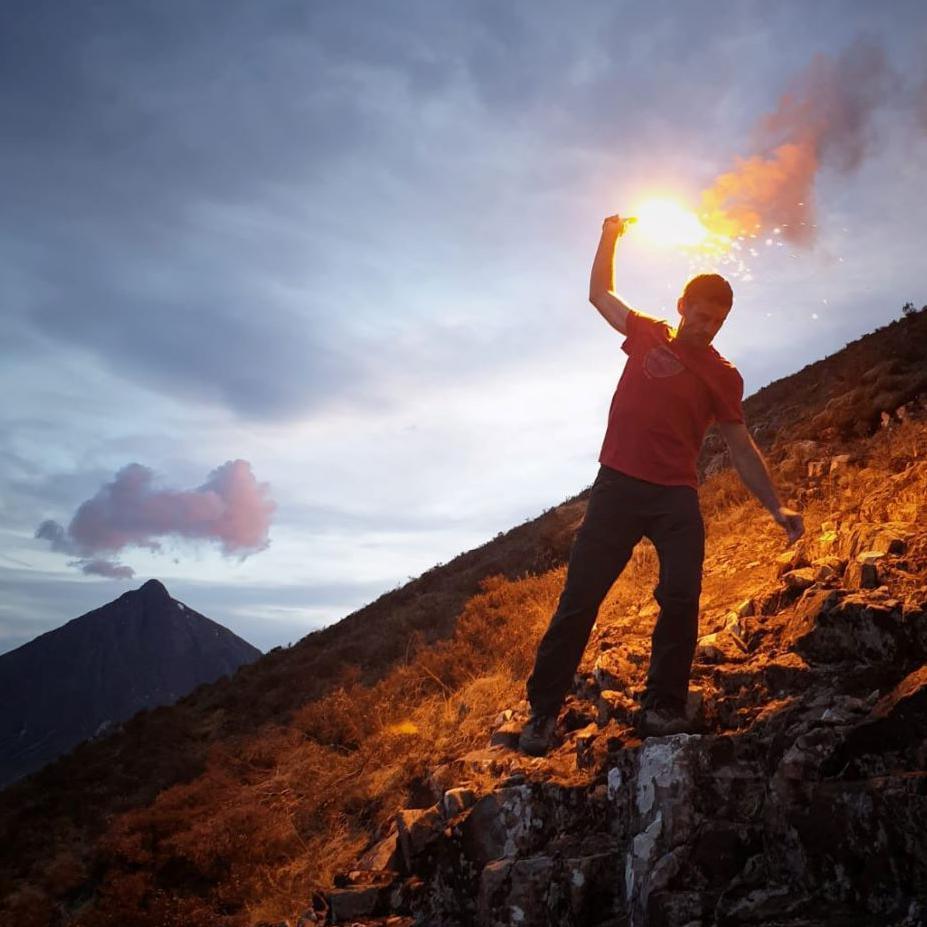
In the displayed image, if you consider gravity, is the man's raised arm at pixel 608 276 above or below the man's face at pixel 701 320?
above

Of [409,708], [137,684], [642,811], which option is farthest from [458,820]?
[137,684]

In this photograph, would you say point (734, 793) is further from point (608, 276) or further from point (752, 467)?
point (608, 276)

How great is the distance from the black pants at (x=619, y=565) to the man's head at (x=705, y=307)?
942mm

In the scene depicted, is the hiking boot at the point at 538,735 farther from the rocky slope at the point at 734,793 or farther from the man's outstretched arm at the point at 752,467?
the man's outstretched arm at the point at 752,467

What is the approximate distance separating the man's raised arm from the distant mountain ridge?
10372 centimetres

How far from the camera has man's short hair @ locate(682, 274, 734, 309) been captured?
4000 millimetres

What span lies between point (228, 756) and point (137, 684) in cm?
11862

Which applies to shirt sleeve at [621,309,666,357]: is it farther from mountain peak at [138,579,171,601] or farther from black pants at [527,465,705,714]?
mountain peak at [138,579,171,601]

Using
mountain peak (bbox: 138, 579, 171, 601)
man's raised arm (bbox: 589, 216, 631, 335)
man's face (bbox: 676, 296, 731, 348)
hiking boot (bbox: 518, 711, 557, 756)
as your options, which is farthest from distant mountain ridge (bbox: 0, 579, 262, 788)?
man's face (bbox: 676, 296, 731, 348)

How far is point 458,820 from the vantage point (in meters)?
3.63

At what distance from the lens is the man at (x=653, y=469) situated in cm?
394

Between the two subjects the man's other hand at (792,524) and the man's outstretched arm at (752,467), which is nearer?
the man's other hand at (792,524)

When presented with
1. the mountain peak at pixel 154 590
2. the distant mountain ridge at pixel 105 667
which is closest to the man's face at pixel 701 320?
the distant mountain ridge at pixel 105 667

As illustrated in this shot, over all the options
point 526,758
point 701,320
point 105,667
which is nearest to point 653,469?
point 701,320
